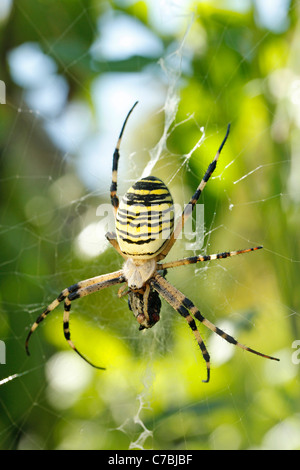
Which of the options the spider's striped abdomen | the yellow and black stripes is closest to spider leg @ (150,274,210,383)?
the yellow and black stripes

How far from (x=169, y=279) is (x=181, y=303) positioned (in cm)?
40

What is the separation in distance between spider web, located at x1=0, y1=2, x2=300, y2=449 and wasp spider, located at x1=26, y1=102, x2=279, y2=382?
136mm

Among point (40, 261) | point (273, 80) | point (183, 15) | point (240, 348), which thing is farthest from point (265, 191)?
point (40, 261)

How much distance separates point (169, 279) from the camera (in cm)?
267

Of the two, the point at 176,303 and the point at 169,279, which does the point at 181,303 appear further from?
the point at 169,279

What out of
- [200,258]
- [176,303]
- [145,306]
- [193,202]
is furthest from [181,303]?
[193,202]

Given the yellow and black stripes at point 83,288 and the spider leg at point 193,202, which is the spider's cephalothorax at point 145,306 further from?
the spider leg at point 193,202

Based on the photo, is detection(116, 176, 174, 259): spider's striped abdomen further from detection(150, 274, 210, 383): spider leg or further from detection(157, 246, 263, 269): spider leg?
detection(150, 274, 210, 383): spider leg

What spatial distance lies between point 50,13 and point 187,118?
131 cm

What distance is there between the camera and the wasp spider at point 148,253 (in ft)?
6.40

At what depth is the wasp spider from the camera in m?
1.95

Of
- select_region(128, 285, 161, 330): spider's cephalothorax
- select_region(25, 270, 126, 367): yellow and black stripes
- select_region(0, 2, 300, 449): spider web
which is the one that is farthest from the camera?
select_region(25, 270, 126, 367): yellow and black stripes

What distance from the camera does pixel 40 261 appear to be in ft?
9.27

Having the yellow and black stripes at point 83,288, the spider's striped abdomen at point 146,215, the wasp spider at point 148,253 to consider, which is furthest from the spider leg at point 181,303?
the spider's striped abdomen at point 146,215
